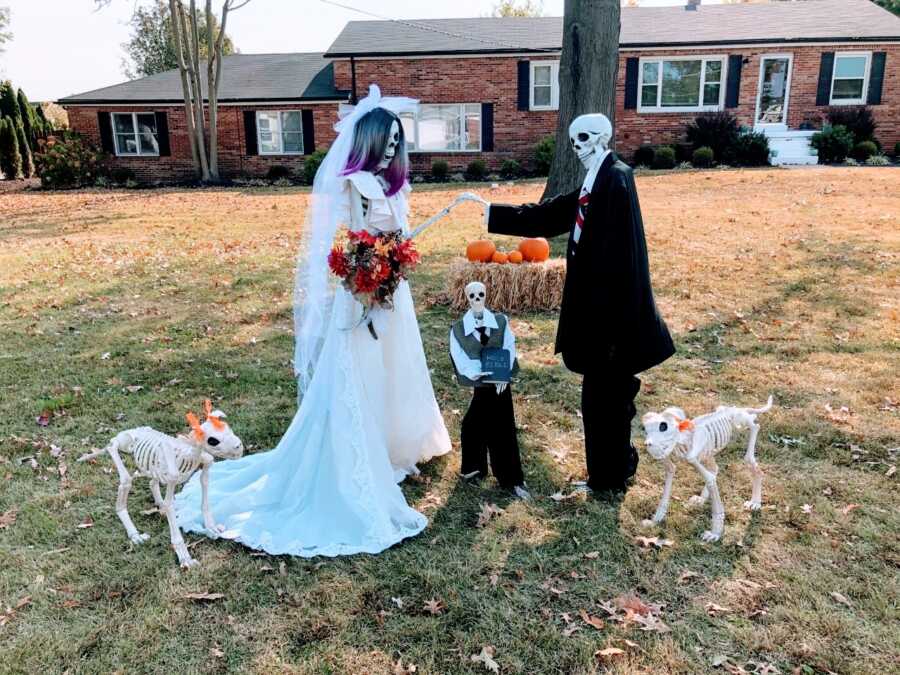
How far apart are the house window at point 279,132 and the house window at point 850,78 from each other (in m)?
18.5

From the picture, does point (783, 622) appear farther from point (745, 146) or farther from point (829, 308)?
point (745, 146)

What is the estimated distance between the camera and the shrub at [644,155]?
74.1 ft

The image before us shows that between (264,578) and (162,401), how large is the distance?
2862 mm

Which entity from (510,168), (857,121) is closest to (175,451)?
(510,168)

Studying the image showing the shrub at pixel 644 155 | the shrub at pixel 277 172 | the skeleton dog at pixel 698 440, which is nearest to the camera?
the skeleton dog at pixel 698 440

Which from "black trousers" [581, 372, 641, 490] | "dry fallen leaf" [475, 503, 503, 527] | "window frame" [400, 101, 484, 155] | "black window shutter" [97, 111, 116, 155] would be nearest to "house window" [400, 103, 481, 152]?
"window frame" [400, 101, 484, 155]

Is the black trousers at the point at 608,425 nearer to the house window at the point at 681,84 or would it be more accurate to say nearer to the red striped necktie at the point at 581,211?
the red striped necktie at the point at 581,211

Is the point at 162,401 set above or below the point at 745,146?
below

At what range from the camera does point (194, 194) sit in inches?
832

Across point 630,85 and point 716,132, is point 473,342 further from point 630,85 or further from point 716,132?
point 630,85

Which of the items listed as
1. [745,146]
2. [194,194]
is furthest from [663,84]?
[194,194]

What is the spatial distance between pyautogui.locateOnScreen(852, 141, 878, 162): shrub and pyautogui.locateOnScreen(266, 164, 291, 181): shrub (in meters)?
18.9

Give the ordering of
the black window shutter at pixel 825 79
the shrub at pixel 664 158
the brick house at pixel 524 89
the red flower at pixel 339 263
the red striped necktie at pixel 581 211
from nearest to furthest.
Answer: the red flower at pixel 339 263 → the red striped necktie at pixel 581 211 → the shrub at pixel 664 158 → the black window shutter at pixel 825 79 → the brick house at pixel 524 89

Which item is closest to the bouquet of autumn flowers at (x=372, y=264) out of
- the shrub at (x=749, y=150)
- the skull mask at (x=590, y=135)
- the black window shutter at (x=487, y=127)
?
the skull mask at (x=590, y=135)
